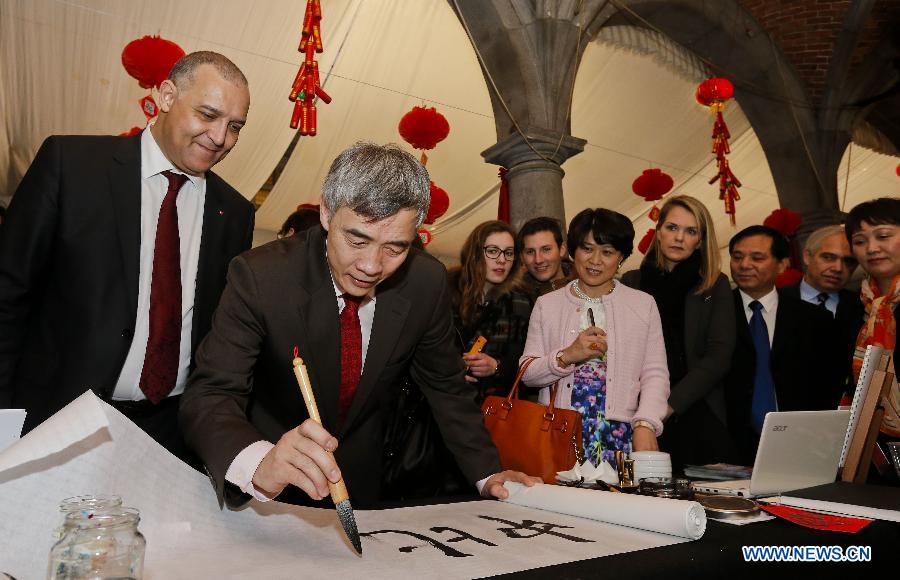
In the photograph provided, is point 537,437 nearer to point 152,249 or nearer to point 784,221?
point 152,249

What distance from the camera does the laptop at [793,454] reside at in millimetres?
1421

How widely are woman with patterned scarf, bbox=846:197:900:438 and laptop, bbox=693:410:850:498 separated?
2.32 ft

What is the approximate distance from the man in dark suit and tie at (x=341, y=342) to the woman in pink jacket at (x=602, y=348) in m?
0.62

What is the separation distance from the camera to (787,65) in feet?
28.5

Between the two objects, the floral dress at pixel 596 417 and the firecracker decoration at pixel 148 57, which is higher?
the firecracker decoration at pixel 148 57

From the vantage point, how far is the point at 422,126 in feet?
18.1

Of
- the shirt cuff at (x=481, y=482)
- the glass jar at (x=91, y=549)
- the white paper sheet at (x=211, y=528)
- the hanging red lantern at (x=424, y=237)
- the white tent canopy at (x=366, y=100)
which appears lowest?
the shirt cuff at (x=481, y=482)

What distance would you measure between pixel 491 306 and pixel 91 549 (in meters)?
2.01

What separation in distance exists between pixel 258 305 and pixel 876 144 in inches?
424

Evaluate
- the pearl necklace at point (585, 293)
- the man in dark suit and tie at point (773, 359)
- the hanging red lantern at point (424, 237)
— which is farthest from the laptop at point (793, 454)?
the hanging red lantern at point (424, 237)

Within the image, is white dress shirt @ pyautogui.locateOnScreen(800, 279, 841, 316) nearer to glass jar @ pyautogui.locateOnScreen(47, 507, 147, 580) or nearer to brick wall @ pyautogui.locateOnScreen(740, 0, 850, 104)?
glass jar @ pyautogui.locateOnScreen(47, 507, 147, 580)

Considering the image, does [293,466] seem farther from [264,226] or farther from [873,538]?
[264,226]

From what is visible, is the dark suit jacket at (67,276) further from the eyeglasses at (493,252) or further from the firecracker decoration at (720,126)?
the firecracker decoration at (720,126)

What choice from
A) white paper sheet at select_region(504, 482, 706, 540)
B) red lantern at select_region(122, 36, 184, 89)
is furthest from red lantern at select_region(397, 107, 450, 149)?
white paper sheet at select_region(504, 482, 706, 540)
